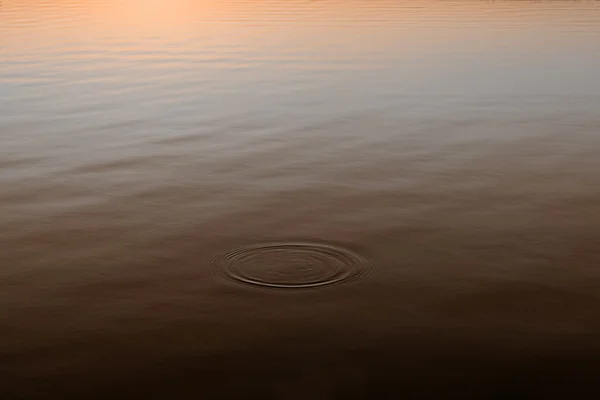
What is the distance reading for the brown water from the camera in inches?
348

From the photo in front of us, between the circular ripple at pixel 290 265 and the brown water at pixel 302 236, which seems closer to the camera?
the brown water at pixel 302 236

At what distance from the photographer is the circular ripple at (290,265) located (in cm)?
1103

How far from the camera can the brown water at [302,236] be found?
8836 mm

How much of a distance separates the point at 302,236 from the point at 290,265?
1.31 m

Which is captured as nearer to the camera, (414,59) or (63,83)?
(63,83)

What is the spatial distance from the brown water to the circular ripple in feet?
0.14

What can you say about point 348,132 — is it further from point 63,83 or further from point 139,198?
point 63,83

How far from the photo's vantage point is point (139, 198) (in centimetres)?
1524

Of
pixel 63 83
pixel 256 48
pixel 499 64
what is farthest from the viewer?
pixel 256 48

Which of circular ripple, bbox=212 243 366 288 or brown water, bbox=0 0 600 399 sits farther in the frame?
circular ripple, bbox=212 243 366 288

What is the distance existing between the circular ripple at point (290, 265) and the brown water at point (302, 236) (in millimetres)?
43

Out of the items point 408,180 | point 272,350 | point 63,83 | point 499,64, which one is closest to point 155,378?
point 272,350

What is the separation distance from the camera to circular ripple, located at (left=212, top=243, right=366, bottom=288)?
11.0 metres

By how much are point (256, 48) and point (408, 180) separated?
26.2 metres
